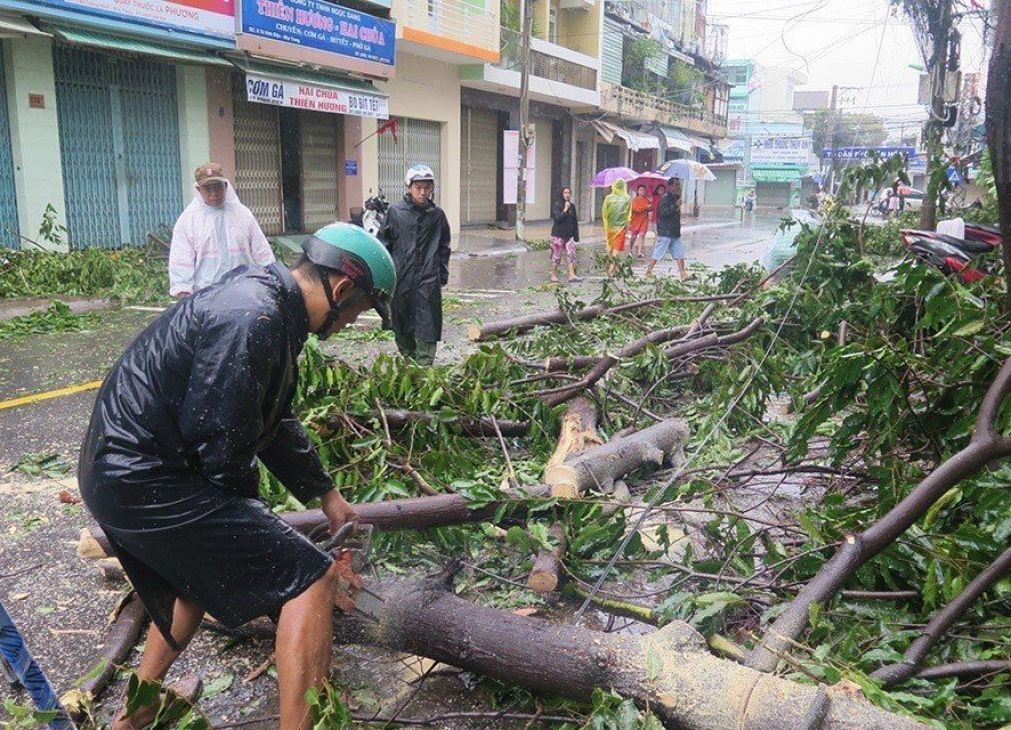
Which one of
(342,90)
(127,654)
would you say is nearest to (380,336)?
(127,654)

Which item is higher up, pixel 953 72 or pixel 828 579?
pixel 953 72

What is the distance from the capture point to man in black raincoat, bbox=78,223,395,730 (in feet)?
6.96

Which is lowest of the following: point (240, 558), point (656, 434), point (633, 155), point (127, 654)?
point (127, 654)

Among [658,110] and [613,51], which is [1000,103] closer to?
[613,51]

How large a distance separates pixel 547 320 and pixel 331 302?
17.7 feet

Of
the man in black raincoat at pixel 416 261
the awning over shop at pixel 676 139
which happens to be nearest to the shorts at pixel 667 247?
the man in black raincoat at pixel 416 261

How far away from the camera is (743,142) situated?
61.2 meters

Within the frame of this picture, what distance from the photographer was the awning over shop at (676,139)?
125 feet

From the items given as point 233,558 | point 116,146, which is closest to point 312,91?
point 116,146

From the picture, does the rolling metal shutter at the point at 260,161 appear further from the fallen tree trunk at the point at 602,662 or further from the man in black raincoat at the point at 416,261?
the fallen tree trunk at the point at 602,662

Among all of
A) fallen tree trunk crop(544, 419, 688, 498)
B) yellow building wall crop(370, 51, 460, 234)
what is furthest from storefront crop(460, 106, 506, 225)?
fallen tree trunk crop(544, 419, 688, 498)

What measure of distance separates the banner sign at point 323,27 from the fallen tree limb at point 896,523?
14536 millimetres

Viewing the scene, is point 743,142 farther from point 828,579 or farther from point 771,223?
point 828,579

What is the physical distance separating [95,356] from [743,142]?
59636 mm
